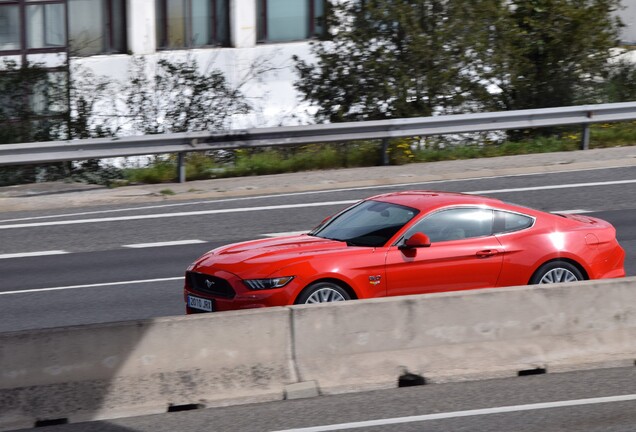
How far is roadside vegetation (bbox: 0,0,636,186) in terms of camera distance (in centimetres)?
2197

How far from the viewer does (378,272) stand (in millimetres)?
10898

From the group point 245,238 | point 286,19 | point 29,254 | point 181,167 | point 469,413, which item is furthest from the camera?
point 286,19

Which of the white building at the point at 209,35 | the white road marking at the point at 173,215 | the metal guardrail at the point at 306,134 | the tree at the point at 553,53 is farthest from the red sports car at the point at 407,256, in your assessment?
the white building at the point at 209,35

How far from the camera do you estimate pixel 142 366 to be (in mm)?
8734

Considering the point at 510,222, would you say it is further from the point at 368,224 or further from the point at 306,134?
the point at 306,134

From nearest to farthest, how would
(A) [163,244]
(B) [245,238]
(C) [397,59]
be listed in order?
(A) [163,244], (B) [245,238], (C) [397,59]

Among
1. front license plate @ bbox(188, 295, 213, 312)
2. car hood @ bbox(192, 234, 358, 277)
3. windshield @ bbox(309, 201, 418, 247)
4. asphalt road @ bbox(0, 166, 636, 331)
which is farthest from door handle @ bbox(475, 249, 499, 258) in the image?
asphalt road @ bbox(0, 166, 636, 331)

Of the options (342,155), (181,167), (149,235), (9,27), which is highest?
(9,27)

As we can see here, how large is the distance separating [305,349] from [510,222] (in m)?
3.35

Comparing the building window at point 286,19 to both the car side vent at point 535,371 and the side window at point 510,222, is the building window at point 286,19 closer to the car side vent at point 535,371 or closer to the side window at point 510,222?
the side window at point 510,222

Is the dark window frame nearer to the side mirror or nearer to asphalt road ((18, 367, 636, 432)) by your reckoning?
the side mirror

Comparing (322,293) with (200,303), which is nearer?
(322,293)

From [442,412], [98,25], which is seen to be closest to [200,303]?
[442,412]

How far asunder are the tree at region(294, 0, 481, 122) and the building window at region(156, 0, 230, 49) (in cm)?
726
